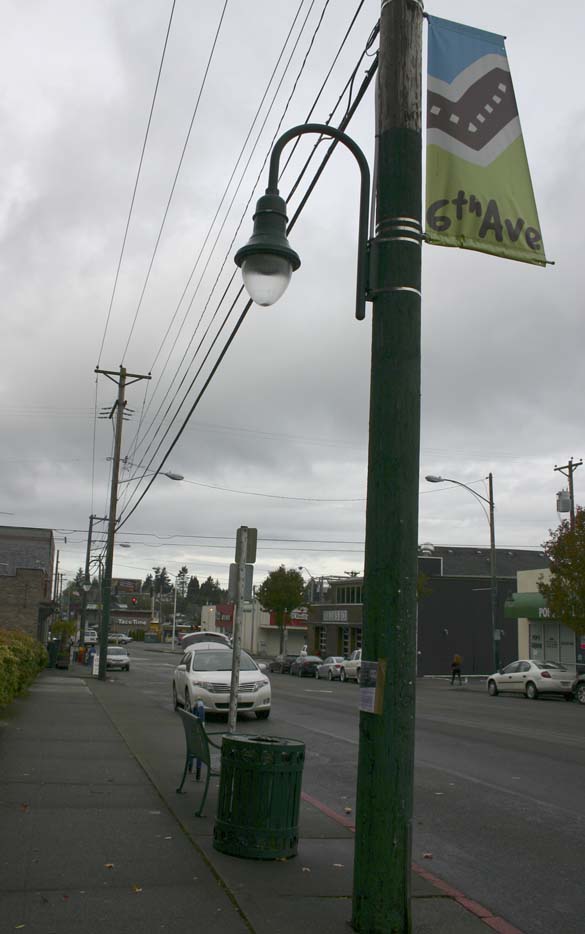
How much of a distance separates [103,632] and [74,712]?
1455cm

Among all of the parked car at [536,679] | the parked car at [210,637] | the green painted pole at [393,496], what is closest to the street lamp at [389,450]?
the green painted pole at [393,496]

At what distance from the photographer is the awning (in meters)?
39.1

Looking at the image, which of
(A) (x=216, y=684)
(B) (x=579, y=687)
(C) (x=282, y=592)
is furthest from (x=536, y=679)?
(C) (x=282, y=592)

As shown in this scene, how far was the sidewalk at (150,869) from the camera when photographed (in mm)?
5113

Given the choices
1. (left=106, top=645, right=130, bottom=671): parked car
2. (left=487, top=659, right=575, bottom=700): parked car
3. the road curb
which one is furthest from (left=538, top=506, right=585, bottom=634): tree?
the road curb

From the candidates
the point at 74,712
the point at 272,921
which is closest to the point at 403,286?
the point at 272,921

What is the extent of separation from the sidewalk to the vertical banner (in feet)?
13.7

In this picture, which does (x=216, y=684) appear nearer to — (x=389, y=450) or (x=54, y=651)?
(x=389, y=450)

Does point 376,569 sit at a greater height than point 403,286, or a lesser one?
lesser

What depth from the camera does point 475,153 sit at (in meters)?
5.67

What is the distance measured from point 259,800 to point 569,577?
84.5ft

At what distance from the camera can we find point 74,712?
17922 millimetres

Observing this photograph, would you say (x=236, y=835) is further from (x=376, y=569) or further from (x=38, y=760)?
(x=38, y=760)

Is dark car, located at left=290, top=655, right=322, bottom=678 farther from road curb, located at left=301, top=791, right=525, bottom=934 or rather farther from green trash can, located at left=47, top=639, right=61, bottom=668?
road curb, located at left=301, top=791, right=525, bottom=934
